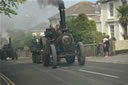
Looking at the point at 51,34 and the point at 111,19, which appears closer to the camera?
the point at 51,34

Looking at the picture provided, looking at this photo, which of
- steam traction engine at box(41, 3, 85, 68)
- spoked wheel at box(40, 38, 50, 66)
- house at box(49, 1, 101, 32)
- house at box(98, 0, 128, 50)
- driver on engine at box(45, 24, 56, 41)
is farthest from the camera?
house at box(49, 1, 101, 32)

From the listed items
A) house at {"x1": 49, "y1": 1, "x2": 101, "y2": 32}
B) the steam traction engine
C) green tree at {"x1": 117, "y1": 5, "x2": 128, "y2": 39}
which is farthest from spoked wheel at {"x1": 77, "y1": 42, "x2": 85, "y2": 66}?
house at {"x1": 49, "y1": 1, "x2": 101, "y2": 32}

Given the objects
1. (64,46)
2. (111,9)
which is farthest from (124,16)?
(64,46)

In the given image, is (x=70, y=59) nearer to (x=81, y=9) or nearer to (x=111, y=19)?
(x=111, y=19)

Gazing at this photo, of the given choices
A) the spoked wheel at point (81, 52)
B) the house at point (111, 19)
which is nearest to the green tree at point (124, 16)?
the house at point (111, 19)

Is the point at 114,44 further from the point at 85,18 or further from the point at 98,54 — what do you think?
the point at 85,18

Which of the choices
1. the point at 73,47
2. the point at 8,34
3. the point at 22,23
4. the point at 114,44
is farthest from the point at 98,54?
the point at 8,34

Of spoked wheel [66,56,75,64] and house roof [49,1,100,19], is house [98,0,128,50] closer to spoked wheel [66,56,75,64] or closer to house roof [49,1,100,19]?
house roof [49,1,100,19]

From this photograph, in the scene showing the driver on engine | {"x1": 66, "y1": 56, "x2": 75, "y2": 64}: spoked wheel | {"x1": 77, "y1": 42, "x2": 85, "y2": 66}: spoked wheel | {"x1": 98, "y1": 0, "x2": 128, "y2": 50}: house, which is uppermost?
{"x1": 98, "y1": 0, "x2": 128, "y2": 50}: house

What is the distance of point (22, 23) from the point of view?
33781mm

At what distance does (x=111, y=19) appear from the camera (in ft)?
126

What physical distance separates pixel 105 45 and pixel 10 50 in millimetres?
14845

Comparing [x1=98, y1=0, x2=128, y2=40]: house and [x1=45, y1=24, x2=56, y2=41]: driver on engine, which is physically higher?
[x1=98, y1=0, x2=128, y2=40]: house

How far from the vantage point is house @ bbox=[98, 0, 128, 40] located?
1454 inches
